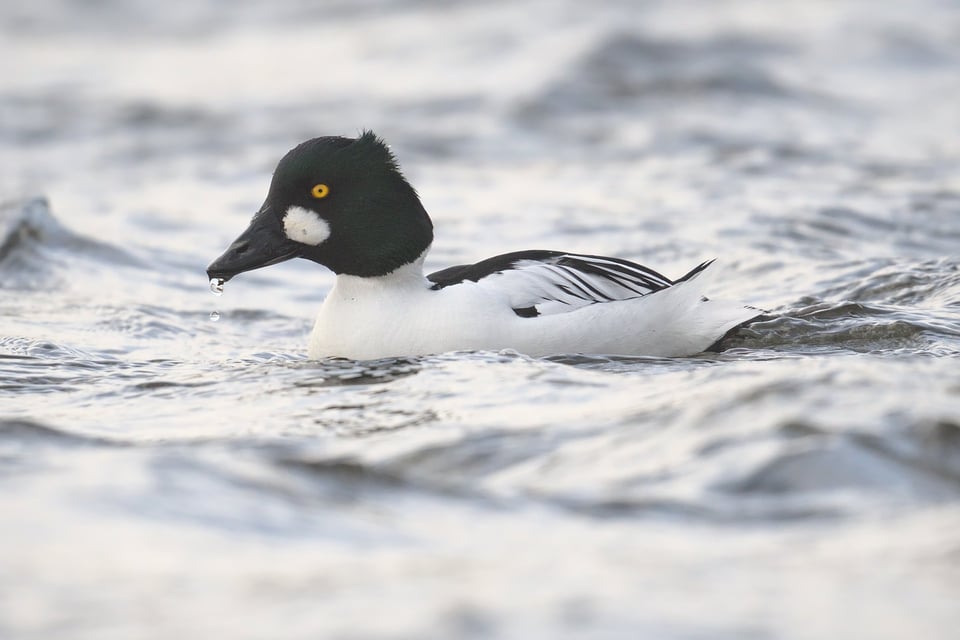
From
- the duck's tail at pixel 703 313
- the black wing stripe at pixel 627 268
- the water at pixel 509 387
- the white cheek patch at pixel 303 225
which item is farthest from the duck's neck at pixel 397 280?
the duck's tail at pixel 703 313

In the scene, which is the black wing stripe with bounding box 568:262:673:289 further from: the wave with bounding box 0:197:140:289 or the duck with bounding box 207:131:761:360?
the wave with bounding box 0:197:140:289

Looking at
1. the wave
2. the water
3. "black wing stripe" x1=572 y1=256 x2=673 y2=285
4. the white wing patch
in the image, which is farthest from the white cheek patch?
the wave

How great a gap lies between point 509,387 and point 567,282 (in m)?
1.02

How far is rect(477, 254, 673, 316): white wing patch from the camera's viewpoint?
667cm

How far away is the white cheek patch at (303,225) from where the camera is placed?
6.86 meters

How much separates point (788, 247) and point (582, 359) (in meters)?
3.88

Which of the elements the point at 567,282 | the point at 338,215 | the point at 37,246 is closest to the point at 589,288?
the point at 567,282

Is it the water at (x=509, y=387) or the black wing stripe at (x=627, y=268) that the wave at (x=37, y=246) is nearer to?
the water at (x=509, y=387)

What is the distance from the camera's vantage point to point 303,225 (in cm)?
686

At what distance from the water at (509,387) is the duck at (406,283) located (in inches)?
7.0

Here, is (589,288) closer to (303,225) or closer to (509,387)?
(509,387)

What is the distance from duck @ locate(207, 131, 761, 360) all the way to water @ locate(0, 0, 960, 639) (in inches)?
7.0

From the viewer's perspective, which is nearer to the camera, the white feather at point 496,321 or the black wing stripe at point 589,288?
the white feather at point 496,321

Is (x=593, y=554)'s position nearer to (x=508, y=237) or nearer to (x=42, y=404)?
(x=42, y=404)
